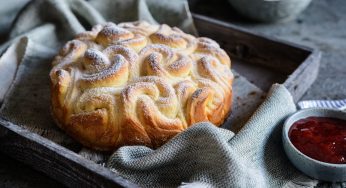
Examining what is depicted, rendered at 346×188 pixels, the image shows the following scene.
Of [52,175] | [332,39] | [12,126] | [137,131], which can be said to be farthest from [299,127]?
[332,39]

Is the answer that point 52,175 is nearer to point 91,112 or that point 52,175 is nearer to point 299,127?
point 91,112

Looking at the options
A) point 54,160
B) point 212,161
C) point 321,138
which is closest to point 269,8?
point 321,138

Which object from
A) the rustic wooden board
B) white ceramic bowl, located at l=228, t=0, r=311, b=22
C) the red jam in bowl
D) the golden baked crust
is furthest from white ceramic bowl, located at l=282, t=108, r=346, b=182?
white ceramic bowl, located at l=228, t=0, r=311, b=22

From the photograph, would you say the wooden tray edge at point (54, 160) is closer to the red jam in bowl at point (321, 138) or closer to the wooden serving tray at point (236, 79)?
the wooden serving tray at point (236, 79)

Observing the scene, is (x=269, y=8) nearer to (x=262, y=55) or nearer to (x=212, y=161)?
(x=262, y=55)

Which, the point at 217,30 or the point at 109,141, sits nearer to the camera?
the point at 109,141
